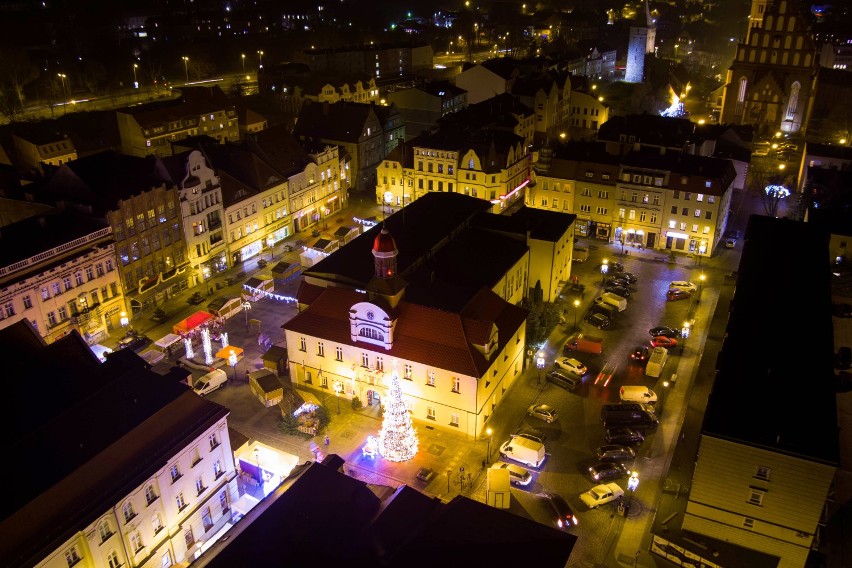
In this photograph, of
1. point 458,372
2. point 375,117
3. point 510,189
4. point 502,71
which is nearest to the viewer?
point 458,372

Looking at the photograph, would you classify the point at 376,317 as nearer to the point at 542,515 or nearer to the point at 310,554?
the point at 542,515

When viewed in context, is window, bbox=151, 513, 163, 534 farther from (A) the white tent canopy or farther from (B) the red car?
(B) the red car

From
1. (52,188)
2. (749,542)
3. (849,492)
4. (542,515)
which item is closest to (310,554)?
(542,515)

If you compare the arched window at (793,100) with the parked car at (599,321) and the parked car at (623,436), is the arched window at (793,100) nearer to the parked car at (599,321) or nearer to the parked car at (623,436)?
the parked car at (599,321)

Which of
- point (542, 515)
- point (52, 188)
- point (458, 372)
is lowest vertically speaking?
point (542, 515)

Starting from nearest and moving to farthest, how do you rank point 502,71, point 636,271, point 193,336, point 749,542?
point 749,542
point 193,336
point 636,271
point 502,71

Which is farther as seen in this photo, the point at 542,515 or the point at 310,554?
the point at 542,515

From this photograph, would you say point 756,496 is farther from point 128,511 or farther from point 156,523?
point 128,511
